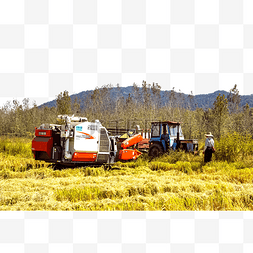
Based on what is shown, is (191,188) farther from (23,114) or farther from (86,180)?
(23,114)

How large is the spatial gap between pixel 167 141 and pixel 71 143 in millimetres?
5939

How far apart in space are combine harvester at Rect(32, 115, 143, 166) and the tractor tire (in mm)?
4184

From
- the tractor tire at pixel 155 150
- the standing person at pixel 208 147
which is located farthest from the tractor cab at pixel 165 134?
the standing person at pixel 208 147

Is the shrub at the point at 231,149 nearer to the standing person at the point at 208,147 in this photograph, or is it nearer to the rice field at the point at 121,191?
the standing person at the point at 208,147

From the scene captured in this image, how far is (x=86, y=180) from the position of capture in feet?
28.9

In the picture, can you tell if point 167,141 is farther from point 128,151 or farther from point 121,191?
point 121,191

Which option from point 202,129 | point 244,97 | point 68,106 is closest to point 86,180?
point 68,106

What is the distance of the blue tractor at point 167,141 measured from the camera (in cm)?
1390

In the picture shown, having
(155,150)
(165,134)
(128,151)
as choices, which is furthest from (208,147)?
(128,151)

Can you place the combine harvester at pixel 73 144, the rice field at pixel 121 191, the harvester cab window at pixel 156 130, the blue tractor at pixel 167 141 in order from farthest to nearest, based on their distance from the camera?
the harvester cab window at pixel 156 130 < the blue tractor at pixel 167 141 < the combine harvester at pixel 73 144 < the rice field at pixel 121 191

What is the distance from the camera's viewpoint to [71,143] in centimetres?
1010

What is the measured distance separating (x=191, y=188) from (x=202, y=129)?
23001mm

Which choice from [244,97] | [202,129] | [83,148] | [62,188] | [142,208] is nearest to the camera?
[142,208]

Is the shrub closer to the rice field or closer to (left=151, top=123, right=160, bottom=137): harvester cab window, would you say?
the rice field
